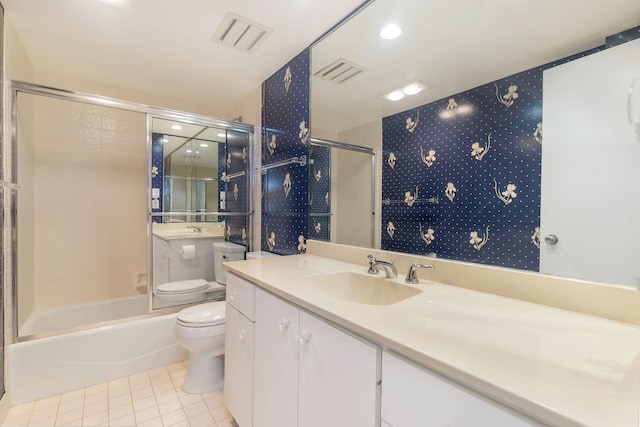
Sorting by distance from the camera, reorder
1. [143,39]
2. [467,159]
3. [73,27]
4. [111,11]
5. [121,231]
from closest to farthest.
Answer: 1. [467,159]
2. [111,11]
3. [73,27]
4. [143,39]
5. [121,231]

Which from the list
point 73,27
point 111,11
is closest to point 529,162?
point 111,11

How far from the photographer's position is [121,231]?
106 inches

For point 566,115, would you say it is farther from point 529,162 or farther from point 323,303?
point 323,303

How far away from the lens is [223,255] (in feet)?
8.37

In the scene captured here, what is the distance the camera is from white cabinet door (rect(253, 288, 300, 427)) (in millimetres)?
958

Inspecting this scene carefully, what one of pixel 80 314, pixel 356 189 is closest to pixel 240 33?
pixel 356 189

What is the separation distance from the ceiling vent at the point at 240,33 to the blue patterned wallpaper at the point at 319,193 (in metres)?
0.77

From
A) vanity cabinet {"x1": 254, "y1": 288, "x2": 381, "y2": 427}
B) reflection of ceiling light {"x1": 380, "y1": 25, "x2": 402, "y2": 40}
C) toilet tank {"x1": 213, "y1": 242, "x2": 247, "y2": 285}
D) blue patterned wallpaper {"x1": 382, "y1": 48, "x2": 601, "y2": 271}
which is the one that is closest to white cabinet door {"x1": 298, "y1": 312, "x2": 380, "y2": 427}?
vanity cabinet {"x1": 254, "y1": 288, "x2": 381, "y2": 427}

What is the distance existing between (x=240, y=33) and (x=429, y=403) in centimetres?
207

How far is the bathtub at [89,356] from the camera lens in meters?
1.62

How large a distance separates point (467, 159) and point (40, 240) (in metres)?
3.24

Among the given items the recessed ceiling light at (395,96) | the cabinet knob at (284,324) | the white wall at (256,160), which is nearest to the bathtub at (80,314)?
the white wall at (256,160)

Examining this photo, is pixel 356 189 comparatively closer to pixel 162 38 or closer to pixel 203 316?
pixel 203 316

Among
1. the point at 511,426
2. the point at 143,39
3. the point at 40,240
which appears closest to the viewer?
the point at 511,426
